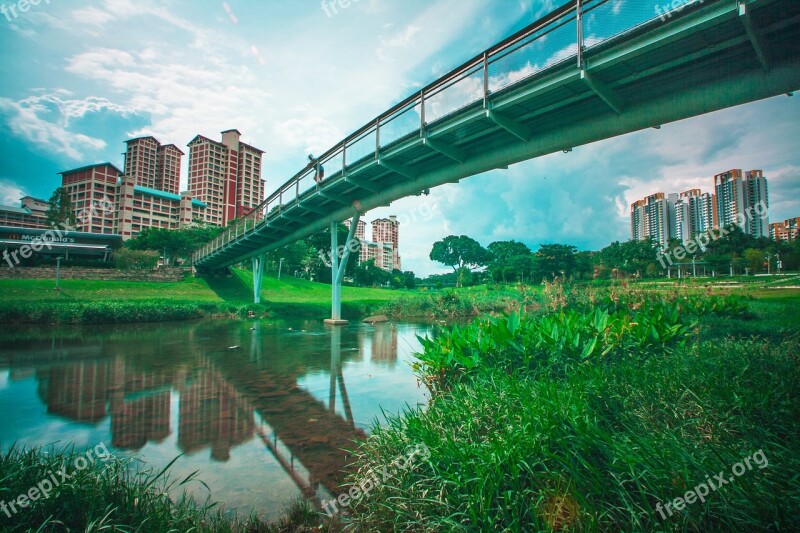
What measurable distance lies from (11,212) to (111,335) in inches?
3225

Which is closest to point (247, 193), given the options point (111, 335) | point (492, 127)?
point (111, 335)

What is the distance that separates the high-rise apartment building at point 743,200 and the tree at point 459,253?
2807 inches

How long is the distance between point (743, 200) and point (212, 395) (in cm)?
1032

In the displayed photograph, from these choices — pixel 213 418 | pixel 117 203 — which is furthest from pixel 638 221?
pixel 117 203

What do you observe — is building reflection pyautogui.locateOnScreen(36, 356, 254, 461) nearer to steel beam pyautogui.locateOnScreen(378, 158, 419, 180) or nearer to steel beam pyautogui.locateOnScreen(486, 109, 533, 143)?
steel beam pyautogui.locateOnScreen(486, 109, 533, 143)

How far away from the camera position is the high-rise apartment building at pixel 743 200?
591cm

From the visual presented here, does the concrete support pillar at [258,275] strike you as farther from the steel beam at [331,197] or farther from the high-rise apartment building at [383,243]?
the high-rise apartment building at [383,243]

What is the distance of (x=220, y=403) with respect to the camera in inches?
252

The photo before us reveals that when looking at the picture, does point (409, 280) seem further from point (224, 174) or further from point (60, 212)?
point (224, 174)

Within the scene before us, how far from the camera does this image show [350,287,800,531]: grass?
218cm

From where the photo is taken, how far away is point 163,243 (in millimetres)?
48188

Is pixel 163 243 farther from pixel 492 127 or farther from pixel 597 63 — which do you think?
pixel 597 63

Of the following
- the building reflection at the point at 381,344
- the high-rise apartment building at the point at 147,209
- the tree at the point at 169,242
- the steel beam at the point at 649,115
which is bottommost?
the building reflection at the point at 381,344

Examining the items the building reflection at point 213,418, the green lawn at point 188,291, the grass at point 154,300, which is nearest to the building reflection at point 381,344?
the building reflection at point 213,418
